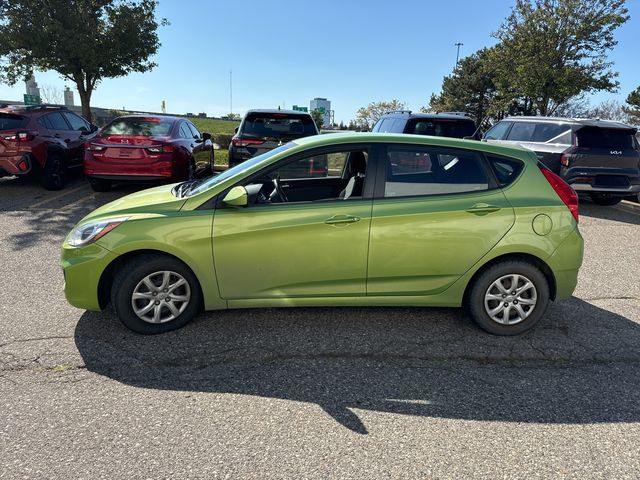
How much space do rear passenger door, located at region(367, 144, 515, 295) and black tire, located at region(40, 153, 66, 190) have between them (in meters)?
7.84

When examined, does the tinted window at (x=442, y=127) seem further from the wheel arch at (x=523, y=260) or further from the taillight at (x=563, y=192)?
the wheel arch at (x=523, y=260)

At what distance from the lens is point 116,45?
1414 cm

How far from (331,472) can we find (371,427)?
1.38 feet

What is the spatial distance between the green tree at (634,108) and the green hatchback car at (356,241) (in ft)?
118

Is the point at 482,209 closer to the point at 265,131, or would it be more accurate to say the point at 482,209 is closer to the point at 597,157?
the point at 265,131

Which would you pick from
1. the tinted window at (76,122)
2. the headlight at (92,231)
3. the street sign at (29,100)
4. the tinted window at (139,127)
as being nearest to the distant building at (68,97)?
the street sign at (29,100)

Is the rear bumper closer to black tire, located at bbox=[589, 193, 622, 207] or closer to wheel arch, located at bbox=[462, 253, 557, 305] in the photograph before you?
wheel arch, located at bbox=[462, 253, 557, 305]

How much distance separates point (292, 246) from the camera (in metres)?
3.41

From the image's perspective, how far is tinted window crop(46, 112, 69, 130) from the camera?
9047 mm

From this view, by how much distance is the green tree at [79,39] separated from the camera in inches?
515

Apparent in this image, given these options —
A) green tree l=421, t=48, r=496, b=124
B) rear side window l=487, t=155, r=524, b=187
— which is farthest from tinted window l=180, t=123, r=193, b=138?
green tree l=421, t=48, r=496, b=124

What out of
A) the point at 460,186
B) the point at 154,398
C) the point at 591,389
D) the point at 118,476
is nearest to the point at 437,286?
the point at 460,186

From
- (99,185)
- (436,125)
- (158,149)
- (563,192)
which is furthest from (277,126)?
(563,192)

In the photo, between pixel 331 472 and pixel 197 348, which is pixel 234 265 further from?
pixel 331 472
